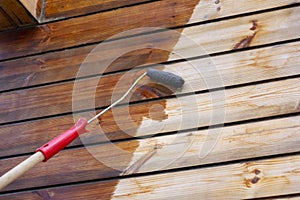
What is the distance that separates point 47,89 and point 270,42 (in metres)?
0.77

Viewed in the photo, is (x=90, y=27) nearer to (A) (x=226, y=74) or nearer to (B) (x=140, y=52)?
(B) (x=140, y=52)

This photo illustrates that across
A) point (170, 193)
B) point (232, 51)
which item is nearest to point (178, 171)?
point (170, 193)

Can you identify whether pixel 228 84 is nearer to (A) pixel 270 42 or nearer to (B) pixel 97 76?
(A) pixel 270 42

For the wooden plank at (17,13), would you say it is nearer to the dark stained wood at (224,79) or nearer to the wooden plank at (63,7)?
the wooden plank at (63,7)

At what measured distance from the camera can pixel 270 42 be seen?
4.50 feet

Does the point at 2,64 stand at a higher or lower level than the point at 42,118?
higher

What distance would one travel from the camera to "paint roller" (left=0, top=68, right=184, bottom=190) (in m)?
1.09

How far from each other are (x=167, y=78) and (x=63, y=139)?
388mm

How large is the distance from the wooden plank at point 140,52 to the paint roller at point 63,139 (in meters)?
0.09

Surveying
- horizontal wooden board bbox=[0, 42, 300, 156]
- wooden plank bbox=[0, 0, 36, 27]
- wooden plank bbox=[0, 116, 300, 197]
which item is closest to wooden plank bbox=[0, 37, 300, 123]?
horizontal wooden board bbox=[0, 42, 300, 156]

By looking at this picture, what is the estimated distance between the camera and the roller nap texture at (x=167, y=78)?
1.37 metres

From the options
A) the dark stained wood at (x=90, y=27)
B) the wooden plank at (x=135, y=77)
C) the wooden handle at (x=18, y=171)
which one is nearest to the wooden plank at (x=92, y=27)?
the dark stained wood at (x=90, y=27)

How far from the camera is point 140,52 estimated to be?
4.89 ft

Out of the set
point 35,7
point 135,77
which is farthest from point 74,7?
point 135,77
